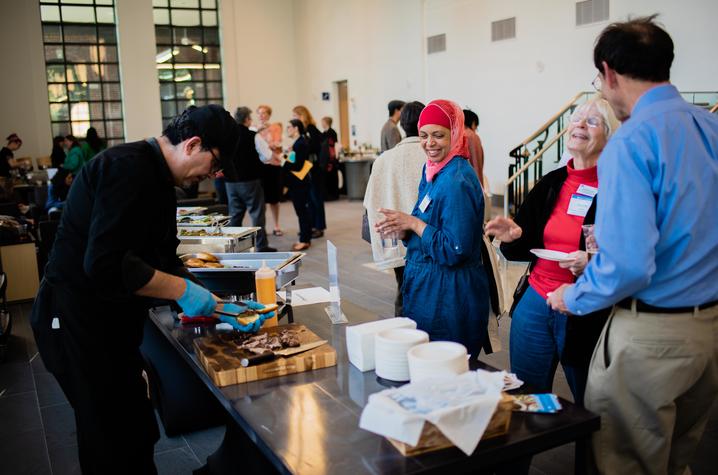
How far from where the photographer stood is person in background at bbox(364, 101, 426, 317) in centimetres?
340

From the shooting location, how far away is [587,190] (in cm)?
218

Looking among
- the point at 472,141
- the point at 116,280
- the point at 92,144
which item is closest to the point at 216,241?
the point at 116,280

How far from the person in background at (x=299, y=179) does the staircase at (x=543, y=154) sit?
2.57 m

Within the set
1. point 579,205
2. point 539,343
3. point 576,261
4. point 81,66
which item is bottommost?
point 539,343

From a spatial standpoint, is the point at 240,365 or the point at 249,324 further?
the point at 249,324

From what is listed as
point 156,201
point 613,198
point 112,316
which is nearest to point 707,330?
point 613,198

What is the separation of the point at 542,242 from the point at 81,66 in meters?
14.4

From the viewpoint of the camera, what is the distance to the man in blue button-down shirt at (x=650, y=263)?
60.6 inches

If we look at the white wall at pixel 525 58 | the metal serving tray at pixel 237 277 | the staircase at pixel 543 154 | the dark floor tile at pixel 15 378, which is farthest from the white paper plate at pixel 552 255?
the white wall at pixel 525 58

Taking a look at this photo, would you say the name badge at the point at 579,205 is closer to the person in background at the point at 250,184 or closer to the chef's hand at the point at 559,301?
the chef's hand at the point at 559,301

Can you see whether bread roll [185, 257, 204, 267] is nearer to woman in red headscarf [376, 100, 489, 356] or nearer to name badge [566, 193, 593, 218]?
woman in red headscarf [376, 100, 489, 356]

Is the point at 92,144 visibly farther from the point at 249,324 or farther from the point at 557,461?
the point at 557,461

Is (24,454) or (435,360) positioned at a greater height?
(435,360)

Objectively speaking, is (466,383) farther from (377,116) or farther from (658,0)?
(377,116)
